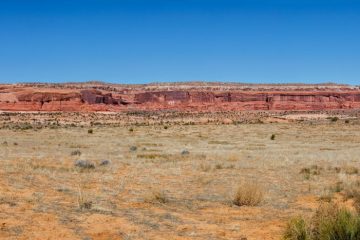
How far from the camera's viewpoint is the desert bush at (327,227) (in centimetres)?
771

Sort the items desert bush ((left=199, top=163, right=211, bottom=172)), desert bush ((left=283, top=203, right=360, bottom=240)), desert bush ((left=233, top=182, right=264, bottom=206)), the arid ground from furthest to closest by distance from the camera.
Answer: desert bush ((left=199, top=163, right=211, bottom=172))
desert bush ((left=233, top=182, right=264, bottom=206))
the arid ground
desert bush ((left=283, top=203, right=360, bottom=240))

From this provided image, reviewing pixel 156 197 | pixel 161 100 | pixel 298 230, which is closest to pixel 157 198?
pixel 156 197

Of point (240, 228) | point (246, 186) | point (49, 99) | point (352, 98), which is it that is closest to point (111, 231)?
point (240, 228)

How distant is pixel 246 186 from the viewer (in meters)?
12.6

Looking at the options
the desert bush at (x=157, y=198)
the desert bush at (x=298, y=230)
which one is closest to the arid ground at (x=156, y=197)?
the desert bush at (x=157, y=198)

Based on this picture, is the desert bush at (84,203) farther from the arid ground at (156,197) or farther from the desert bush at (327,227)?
the desert bush at (327,227)

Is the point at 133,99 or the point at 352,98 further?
the point at 352,98

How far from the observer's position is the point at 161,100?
132 metres

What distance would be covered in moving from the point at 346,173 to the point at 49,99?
10203 cm

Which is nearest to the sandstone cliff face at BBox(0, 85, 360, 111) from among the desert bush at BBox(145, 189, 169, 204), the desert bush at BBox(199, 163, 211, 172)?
the desert bush at BBox(199, 163, 211, 172)

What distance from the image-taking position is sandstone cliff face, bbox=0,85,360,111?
112m

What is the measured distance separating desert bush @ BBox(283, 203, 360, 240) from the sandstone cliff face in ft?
349

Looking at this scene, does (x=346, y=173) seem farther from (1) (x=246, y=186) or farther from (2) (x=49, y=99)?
(2) (x=49, y=99)

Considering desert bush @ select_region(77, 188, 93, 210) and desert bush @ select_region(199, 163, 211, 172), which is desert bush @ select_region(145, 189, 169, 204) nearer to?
desert bush @ select_region(77, 188, 93, 210)
